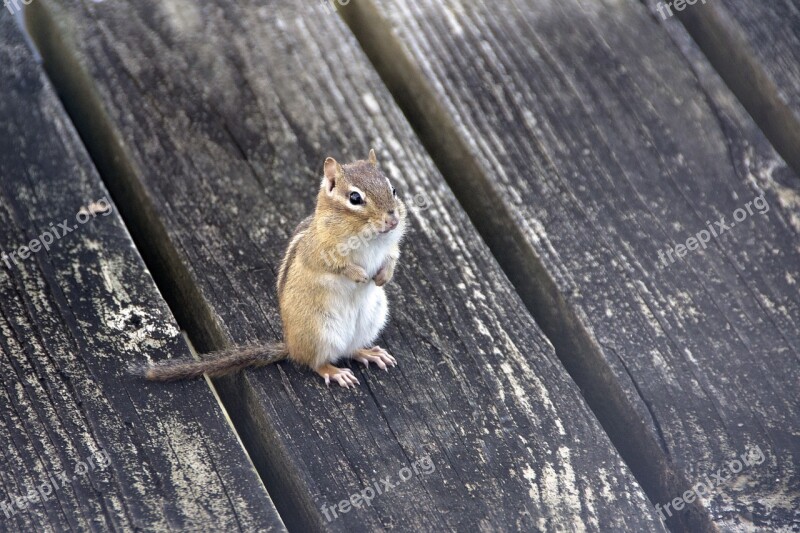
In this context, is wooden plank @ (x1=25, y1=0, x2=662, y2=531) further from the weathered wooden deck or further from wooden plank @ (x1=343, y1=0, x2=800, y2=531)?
wooden plank @ (x1=343, y1=0, x2=800, y2=531)

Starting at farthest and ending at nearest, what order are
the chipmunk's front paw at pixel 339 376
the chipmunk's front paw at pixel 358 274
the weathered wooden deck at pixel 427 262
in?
the chipmunk's front paw at pixel 358 274 < the chipmunk's front paw at pixel 339 376 < the weathered wooden deck at pixel 427 262

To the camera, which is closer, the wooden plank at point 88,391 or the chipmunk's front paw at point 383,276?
the wooden plank at point 88,391

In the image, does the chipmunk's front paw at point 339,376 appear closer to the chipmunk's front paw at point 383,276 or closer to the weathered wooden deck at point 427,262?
the weathered wooden deck at point 427,262

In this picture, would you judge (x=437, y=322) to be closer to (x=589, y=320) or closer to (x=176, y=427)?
(x=589, y=320)

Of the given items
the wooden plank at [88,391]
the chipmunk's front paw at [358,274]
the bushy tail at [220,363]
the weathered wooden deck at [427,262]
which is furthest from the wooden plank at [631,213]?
the wooden plank at [88,391]

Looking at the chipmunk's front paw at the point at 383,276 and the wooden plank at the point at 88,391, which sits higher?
the wooden plank at the point at 88,391

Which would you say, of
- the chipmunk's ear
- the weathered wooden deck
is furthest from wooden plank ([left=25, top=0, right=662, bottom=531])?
the chipmunk's ear
